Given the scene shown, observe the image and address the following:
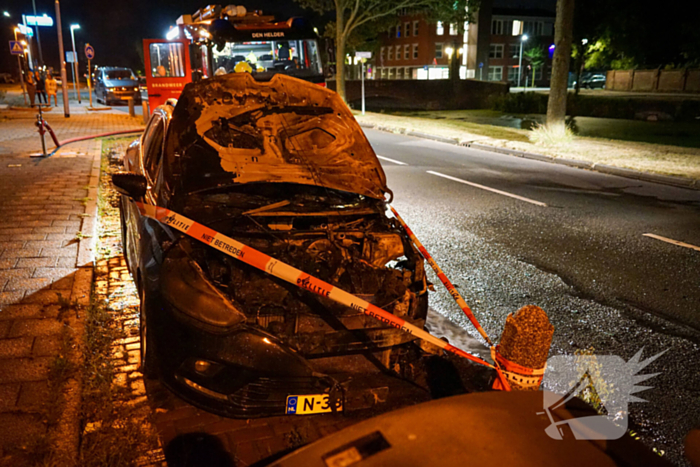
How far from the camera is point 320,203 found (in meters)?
3.99

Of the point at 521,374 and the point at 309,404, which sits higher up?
the point at 521,374

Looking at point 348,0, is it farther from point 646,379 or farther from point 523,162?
point 646,379

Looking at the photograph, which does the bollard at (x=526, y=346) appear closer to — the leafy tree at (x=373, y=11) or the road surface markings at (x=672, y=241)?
the road surface markings at (x=672, y=241)

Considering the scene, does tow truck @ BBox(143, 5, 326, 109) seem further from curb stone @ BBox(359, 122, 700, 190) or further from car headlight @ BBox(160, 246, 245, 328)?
car headlight @ BBox(160, 246, 245, 328)

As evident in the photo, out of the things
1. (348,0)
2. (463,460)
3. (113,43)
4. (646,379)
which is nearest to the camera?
(463,460)

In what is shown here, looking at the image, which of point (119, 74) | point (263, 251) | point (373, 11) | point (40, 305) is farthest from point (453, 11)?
point (263, 251)

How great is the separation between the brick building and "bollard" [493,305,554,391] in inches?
2552

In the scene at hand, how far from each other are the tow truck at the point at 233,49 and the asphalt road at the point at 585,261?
6347 millimetres

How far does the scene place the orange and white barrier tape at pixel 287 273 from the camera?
3107 mm

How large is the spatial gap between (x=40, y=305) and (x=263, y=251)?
2232mm

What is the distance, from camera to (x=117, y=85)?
29375mm

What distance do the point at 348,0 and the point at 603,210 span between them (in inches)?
899

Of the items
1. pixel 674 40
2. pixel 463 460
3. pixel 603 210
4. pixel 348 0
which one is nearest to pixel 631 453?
pixel 463 460

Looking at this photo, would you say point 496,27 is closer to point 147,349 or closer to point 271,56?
point 271,56
